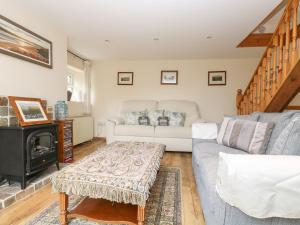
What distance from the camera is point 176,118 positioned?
4.13 meters

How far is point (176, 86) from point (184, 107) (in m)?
0.68

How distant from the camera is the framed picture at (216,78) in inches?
184

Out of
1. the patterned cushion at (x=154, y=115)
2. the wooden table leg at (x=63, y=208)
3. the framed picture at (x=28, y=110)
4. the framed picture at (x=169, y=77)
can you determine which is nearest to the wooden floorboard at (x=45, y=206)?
the wooden table leg at (x=63, y=208)

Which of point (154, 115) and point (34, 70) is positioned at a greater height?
point (34, 70)

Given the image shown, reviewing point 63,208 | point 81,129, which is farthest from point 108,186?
point 81,129

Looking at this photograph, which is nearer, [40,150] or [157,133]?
[40,150]

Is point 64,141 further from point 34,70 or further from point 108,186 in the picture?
point 108,186

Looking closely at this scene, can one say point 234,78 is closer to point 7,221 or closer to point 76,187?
point 76,187

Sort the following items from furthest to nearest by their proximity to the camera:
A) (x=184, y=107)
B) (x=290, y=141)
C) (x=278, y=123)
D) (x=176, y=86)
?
(x=176, y=86)
(x=184, y=107)
(x=278, y=123)
(x=290, y=141)

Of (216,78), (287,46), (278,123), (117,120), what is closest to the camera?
(278,123)

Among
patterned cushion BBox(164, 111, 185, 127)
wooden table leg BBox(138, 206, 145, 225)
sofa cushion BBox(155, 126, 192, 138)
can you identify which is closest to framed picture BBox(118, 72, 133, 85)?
patterned cushion BBox(164, 111, 185, 127)

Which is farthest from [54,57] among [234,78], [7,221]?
[234,78]

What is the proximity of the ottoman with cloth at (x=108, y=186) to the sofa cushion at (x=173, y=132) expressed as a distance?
2.03 metres

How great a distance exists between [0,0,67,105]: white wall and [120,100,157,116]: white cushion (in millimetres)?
1608
